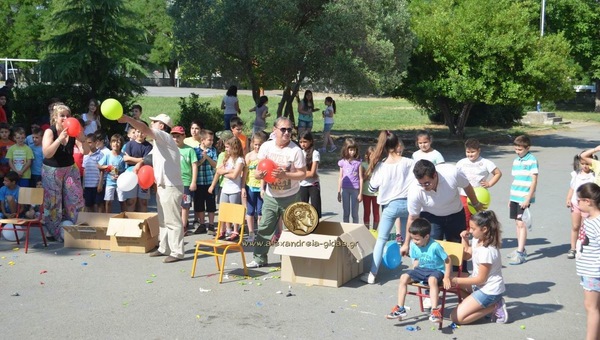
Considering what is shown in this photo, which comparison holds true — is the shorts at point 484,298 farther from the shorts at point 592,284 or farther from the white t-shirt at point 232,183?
the white t-shirt at point 232,183

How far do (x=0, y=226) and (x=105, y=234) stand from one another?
1670mm

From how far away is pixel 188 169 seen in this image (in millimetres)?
10352

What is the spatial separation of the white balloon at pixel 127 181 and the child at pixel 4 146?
2373 millimetres

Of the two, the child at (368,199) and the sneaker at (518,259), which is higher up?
the child at (368,199)

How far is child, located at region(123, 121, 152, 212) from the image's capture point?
10.4 meters

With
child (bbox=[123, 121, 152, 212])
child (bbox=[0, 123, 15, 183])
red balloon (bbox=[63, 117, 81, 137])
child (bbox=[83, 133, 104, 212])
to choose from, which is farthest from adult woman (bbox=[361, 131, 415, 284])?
child (bbox=[0, 123, 15, 183])

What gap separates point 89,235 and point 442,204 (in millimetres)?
5055

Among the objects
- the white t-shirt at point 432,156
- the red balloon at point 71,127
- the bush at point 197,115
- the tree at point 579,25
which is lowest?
the white t-shirt at point 432,156

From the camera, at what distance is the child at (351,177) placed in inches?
398

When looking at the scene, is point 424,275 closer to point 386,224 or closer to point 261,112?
point 386,224

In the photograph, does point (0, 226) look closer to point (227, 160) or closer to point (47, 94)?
point (227, 160)

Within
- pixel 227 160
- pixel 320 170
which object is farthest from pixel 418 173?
pixel 320 170

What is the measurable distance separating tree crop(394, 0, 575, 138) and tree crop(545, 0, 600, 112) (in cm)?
1974

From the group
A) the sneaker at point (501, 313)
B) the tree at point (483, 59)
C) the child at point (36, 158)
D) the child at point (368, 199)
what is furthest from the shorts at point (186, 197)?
the tree at point (483, 59)
